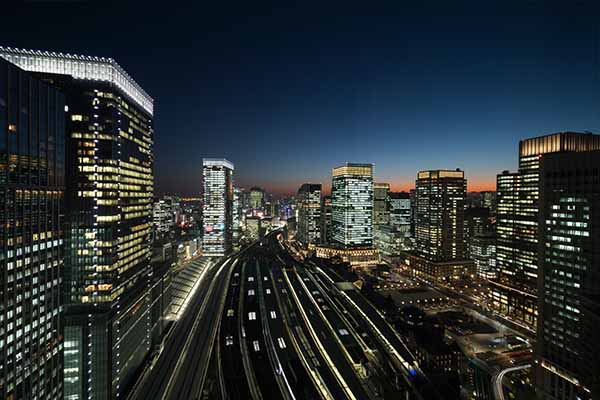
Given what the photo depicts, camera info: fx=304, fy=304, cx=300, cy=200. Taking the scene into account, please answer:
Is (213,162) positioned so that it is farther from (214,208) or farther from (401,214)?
(401,214)

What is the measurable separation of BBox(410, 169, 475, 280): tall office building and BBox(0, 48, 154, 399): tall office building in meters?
85.0

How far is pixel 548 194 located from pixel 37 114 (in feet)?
191

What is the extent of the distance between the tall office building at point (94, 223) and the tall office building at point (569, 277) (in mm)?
52509

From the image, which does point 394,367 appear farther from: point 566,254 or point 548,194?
point 548,194

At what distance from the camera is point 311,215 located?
162 m

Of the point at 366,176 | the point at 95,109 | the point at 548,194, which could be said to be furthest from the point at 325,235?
the point at 95,109

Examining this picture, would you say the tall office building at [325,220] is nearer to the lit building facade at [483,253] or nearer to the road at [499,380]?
the lit building facade at [483,253]

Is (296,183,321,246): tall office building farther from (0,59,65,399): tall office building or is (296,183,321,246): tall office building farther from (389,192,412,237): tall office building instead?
(0,59,65,399): tall office building

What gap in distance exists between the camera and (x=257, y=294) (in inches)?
2931

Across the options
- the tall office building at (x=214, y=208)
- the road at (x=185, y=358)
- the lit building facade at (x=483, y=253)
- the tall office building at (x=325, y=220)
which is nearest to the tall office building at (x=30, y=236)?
the road at (x=185, y=358)

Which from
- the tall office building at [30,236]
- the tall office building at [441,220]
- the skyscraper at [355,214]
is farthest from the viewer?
the skyscraper at [355,214]

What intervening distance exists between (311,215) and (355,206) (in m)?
42.6

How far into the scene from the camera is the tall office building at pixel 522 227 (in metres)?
65.9

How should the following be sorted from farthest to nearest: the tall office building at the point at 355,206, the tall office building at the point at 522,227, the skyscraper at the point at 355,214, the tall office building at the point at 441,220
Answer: the tall office building at the point at 355,206
the skyscraper at the point at 355,214
the tall office building at the point at 441,220
the tall office building at the point at 522,227
